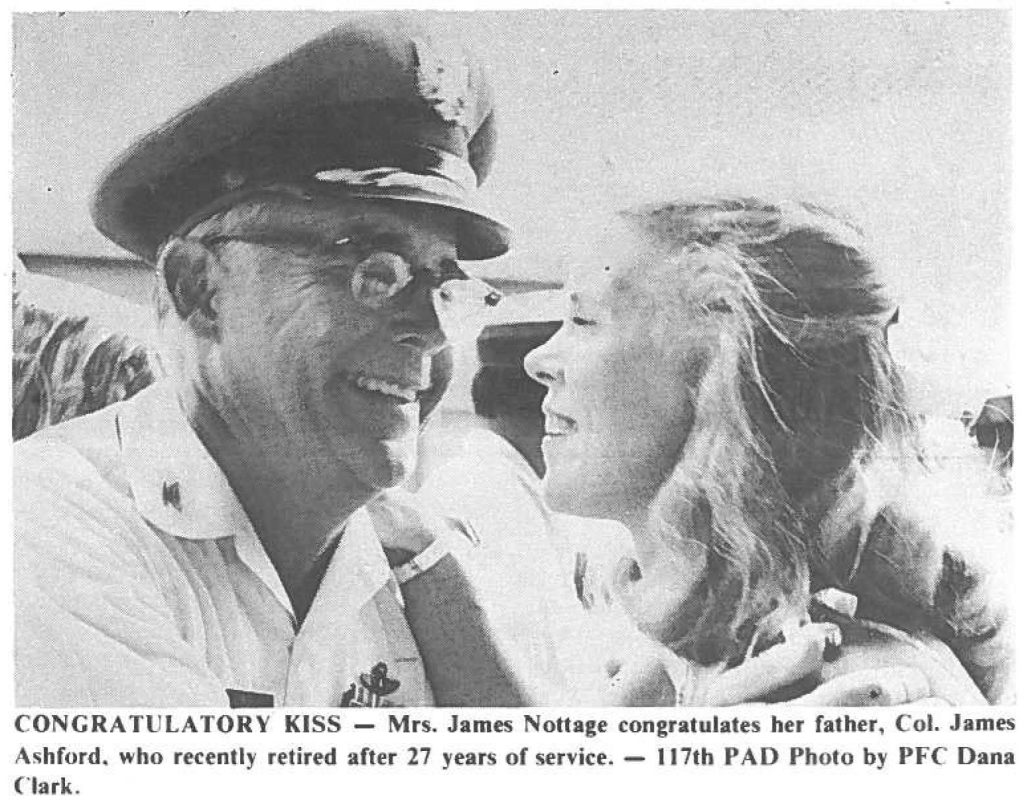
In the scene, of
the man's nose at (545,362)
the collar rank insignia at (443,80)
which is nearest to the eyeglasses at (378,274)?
the man's nose at (545,362)

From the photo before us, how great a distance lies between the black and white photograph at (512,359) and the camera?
1616 millimetres

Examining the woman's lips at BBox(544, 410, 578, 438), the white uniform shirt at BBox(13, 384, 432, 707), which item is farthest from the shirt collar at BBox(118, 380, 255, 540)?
the woman's lips at BBox(544, 410, 578, 438)

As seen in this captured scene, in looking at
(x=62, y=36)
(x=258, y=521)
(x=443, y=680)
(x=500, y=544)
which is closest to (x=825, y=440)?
(x=500, y=544)

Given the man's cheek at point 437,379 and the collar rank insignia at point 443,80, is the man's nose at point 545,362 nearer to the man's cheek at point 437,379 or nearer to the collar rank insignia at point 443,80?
the man's cheek at point 437,379

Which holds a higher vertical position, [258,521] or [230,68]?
[230,68]

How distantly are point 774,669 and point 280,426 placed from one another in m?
0.77

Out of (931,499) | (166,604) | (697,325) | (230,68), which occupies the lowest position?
(166,604)

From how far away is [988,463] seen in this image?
165 centimetres

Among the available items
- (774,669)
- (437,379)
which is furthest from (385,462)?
(774,669)

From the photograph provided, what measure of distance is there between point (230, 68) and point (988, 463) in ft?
3.97

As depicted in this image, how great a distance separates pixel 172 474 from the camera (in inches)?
63.9

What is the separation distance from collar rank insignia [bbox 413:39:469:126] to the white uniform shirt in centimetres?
56

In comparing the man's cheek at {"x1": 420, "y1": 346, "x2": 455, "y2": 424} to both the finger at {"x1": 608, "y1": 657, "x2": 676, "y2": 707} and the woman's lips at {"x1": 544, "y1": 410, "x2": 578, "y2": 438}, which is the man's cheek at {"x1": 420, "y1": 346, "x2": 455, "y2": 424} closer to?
the woman's lips at {"x1": 544, "y1": 410, "x2": 578, "y2": 438}

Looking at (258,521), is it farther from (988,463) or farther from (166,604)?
(988,463)
